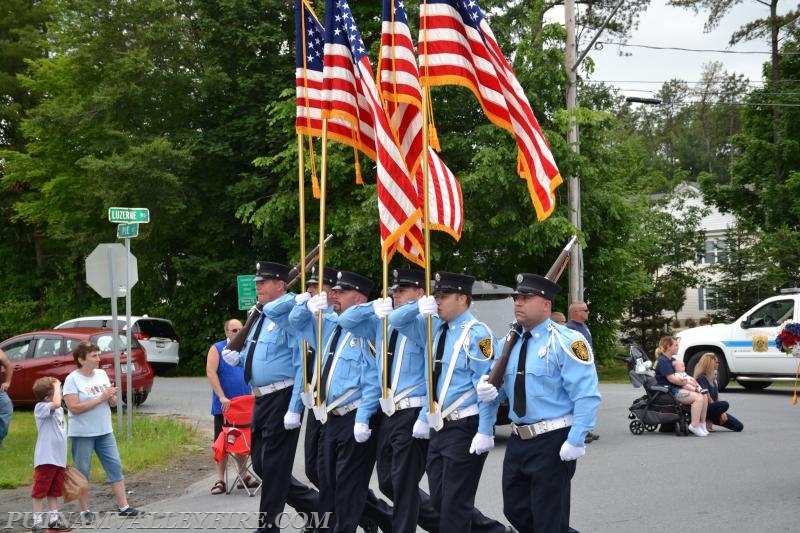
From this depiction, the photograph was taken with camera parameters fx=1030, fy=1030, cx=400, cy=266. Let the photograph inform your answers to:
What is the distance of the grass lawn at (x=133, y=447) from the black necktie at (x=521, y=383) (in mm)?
7185

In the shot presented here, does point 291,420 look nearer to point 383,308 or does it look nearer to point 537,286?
point 383,308

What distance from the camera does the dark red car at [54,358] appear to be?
772 inches

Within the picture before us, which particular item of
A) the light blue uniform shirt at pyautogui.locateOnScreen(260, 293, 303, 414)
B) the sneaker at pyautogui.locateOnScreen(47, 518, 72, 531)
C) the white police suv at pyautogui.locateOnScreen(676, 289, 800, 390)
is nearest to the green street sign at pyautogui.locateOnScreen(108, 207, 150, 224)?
the sneaker at pyautogui.locateOnScreen(47, 518, 72, 531)

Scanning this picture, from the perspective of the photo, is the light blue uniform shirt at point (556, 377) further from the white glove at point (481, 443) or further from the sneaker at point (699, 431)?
the sneaker at point (699, 431)

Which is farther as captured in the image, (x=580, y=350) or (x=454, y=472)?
(x=454, y=472)

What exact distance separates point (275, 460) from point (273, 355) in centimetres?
89

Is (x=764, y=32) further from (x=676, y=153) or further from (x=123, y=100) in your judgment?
(x=676, y=153)

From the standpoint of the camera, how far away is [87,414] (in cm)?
970

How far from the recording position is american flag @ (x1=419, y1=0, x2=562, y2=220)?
7.99 m

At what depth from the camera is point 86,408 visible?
964cm

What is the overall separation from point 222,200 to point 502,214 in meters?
12.8

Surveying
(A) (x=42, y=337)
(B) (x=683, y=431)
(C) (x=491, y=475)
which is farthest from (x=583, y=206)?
(C) (x=491, y=475)

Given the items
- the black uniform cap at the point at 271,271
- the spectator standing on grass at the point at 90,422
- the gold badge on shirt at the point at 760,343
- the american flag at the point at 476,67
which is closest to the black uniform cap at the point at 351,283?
the black uniform cap at the point at 271,271

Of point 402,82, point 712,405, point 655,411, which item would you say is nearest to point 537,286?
point 402,82
